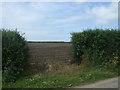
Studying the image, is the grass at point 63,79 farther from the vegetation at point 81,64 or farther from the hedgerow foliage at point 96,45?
the hedgerow foliage at point 96,45

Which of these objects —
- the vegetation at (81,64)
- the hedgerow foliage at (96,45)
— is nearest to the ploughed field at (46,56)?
the vegetation at (81,64)

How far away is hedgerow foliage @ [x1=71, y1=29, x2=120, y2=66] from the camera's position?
13562mm

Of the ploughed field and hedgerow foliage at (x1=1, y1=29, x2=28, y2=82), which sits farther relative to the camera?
the ploughed field

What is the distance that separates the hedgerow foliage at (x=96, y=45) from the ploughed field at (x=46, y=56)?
1.79 feet

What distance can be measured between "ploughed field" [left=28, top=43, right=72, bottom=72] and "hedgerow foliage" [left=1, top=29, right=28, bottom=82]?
115cm

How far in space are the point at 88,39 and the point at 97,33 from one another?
0.51m

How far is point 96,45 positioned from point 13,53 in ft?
13.7

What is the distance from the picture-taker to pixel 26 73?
12039 millimetres

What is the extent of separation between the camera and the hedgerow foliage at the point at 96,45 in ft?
44.5

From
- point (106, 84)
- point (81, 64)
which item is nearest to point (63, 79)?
point (106, 84)

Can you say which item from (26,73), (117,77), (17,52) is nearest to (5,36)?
(17,52)

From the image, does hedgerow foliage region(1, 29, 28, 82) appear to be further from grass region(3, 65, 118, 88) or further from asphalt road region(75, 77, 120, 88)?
asphalt road region(75, 77, 120, 88)

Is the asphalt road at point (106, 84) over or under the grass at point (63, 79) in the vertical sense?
under

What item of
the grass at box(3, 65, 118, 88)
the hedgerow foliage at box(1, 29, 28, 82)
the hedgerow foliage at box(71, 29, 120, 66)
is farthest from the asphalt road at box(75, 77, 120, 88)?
the hedgerow foliage at box(1, 29, 28, 82)
